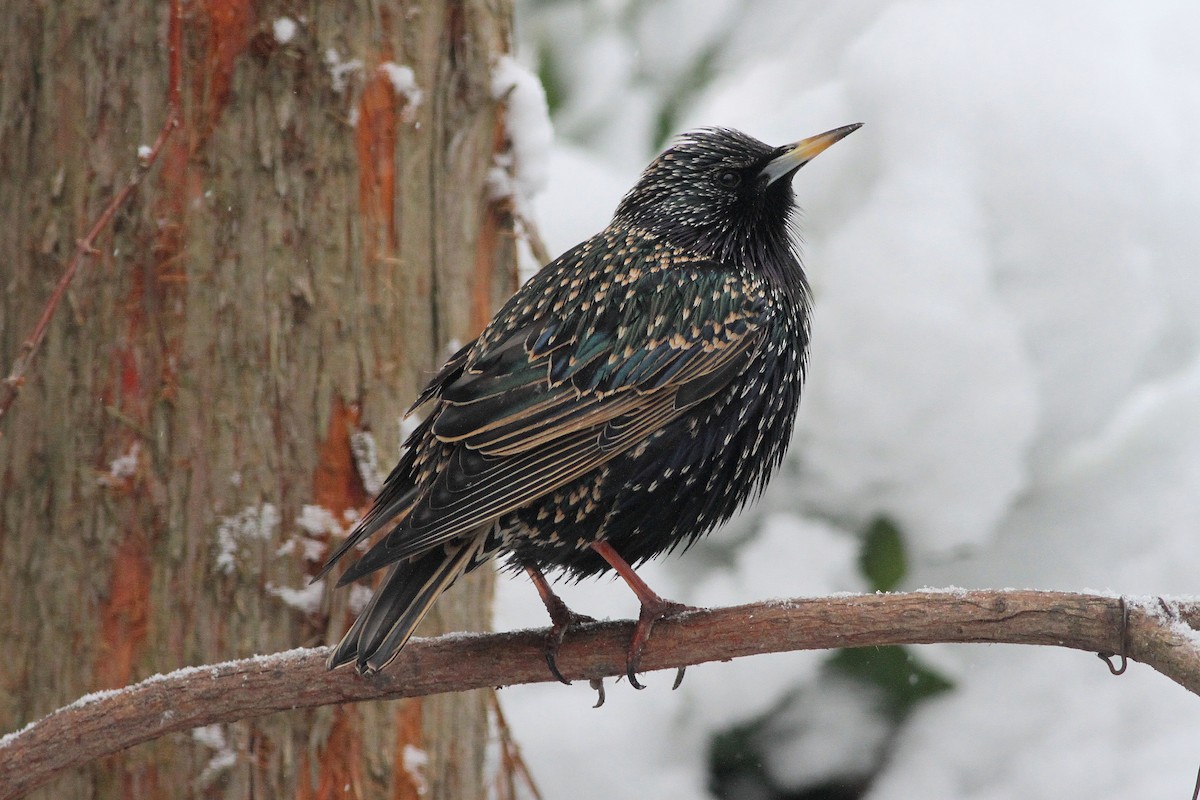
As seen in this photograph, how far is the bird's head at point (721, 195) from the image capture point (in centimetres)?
293

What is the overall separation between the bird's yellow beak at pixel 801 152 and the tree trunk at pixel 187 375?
959mm

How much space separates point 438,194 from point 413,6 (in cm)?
44

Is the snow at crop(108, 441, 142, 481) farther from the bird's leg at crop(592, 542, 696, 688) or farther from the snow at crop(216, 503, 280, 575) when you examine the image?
the bird's leg at crop(592, 542, 696, 688)

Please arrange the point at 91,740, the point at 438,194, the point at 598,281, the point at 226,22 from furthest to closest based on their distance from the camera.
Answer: the point at 438,194 < the point at 226,22 < the point at 598,281 < the point at 91,740

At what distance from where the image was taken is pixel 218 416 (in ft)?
10.1

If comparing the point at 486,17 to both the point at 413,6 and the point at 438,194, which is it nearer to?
the point at 413,6

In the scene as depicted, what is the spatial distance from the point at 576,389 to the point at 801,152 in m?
0.75

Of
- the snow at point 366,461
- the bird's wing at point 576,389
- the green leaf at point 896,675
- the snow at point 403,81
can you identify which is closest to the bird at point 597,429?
the bird's wing at point 576,389

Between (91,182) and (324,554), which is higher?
(91,182)

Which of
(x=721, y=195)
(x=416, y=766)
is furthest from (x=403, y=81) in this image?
(x=416, y=766)

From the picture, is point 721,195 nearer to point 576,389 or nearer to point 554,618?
point 576,389

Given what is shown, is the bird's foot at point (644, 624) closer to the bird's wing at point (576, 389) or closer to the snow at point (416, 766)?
the bird's wing at point (576, 389)

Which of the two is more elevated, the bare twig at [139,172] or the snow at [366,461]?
the bare twig at [139,172]

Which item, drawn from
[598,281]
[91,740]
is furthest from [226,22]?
[91,740]
